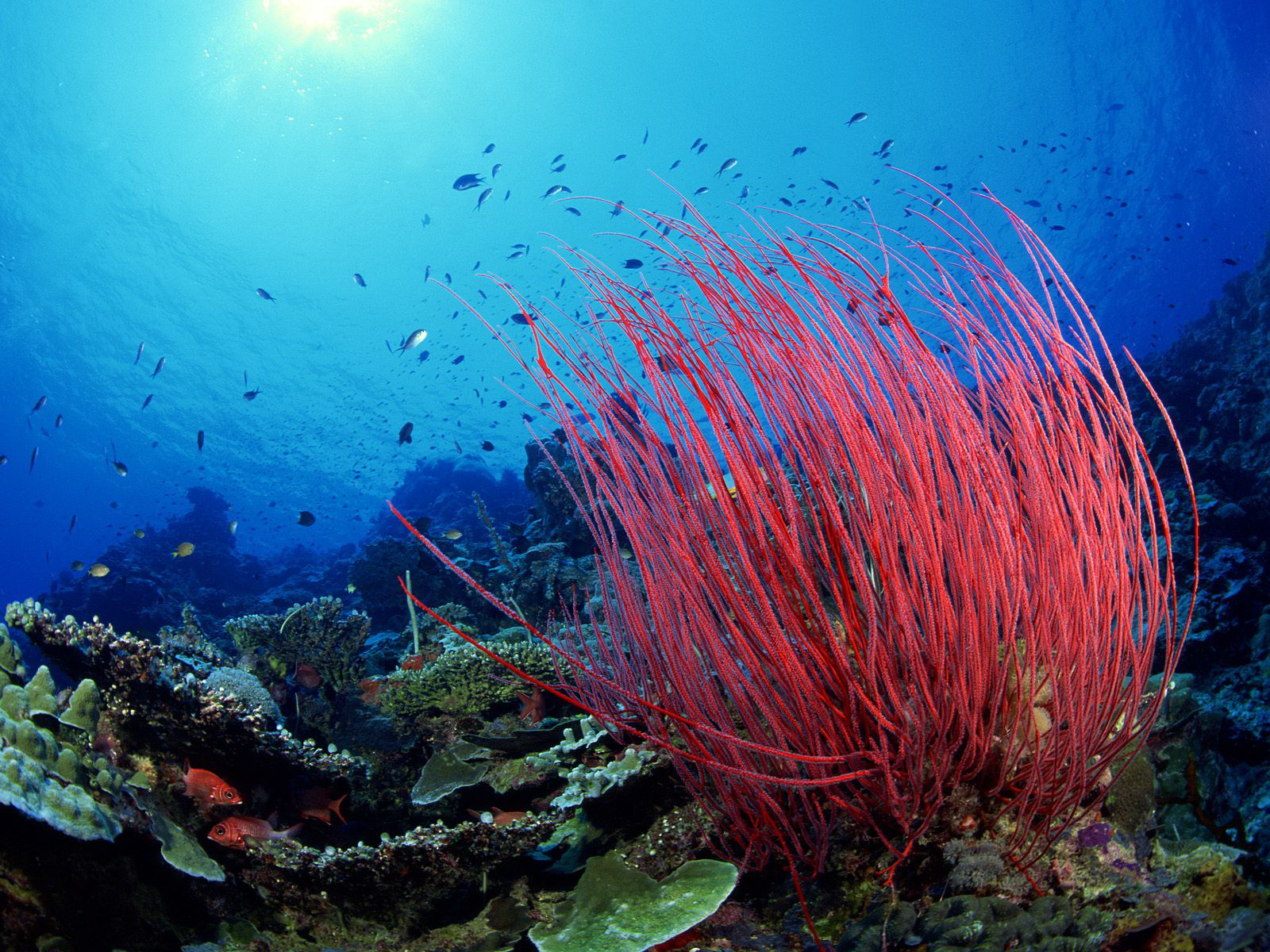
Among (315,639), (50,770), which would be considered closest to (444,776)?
(50,770)

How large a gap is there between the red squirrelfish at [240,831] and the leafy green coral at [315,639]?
3081 mm

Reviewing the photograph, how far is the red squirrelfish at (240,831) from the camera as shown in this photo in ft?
7.69

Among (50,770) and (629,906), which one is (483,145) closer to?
(50,770)

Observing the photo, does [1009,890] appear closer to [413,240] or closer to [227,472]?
[413,240]

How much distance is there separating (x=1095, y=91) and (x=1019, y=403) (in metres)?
55.5

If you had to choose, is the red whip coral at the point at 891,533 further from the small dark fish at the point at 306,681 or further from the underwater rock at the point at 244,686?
the small dark fish at the point at 306,681

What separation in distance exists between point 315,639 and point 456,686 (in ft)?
8.37

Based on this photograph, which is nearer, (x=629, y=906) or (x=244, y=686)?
(x=629, y=906)

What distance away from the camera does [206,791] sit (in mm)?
2523

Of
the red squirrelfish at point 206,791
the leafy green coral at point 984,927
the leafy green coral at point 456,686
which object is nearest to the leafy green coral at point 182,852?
the red squirrelfish at point 206,791

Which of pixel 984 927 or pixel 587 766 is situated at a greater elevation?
pixel 587 766

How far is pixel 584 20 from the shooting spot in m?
38.0

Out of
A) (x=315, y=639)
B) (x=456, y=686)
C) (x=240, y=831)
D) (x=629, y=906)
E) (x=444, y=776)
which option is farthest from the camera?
(x=315, y=639)

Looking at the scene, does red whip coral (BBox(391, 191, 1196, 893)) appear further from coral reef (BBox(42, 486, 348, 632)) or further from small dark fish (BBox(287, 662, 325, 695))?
coral reef (BBox(42, 486, 348, 632))
